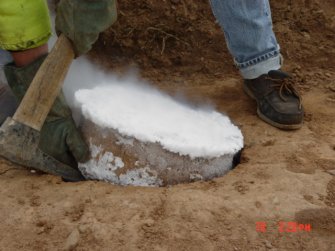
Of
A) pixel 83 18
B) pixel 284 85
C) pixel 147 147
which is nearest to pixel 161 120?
pixel 147 147

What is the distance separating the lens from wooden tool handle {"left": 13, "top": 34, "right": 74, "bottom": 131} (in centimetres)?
201

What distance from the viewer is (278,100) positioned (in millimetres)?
2600

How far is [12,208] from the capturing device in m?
1.96

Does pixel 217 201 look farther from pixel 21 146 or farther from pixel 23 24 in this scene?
pixel 23 24

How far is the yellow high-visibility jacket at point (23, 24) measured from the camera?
2049 millimetres

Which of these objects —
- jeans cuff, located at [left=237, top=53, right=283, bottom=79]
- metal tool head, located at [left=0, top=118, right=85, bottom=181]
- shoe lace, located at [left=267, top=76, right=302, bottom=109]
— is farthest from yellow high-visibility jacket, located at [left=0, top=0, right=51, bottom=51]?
shoe lace, located at [left=267, top=76, right=302, bottom=109]

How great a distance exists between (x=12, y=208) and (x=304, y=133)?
4.83 ft

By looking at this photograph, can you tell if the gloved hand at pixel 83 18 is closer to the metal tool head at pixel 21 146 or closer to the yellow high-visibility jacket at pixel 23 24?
the yellow high-visibility jacket at pixel 23 24

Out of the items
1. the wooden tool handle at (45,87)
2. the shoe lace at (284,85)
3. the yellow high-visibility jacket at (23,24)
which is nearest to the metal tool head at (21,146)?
the wooden tool handle at (45,87)

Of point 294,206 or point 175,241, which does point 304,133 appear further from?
point 175,241

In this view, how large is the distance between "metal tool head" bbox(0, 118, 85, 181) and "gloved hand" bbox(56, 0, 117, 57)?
43 centimetres

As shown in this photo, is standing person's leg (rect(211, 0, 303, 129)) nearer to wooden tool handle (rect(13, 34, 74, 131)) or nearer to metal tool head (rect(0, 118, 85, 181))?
wooden tool handle (rect(13, 34, 74, 131))

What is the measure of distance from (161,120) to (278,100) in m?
0.68

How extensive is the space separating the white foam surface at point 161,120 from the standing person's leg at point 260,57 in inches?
10.5
